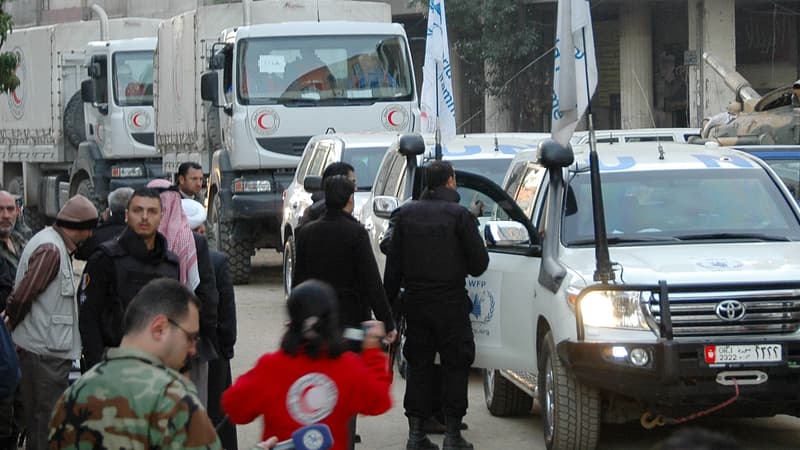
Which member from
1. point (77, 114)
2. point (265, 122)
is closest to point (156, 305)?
point (265, 122)

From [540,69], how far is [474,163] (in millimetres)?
26364

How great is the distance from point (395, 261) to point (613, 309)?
1377mm

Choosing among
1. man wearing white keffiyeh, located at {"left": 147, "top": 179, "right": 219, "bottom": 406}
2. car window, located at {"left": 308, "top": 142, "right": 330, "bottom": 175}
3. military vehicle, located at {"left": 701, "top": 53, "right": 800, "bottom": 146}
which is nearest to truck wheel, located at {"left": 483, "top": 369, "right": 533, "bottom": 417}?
man wearing white keffiyeh, located at {"left": 147, "top": 179, "right": 219, "bottom": 406}

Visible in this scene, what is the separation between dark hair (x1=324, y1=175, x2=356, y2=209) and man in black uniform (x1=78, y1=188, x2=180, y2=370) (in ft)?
5.48

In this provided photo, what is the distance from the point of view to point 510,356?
30.2 ft

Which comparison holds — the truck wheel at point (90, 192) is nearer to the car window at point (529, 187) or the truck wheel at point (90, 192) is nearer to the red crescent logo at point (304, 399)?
the car window at point (529, 187)

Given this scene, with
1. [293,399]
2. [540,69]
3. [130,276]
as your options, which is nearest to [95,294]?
[130,276]

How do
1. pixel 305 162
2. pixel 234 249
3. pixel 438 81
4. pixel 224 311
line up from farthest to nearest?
pixel 234 249 → pixel 305 162 → pixel 438 81 → pixel 224 311

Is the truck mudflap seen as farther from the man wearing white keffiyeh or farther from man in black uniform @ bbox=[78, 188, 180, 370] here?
man in black uniform @ bbox=[78, 188, 180, 370]

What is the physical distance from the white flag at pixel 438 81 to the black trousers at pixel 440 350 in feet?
19.4

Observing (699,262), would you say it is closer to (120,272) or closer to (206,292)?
(206,292)

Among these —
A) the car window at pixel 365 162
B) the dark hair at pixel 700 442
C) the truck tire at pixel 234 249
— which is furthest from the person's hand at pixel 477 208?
the dark hair at pixel 700 442

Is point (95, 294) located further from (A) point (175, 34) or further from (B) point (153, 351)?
(A) point (175, 34)

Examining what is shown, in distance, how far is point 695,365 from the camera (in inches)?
312
